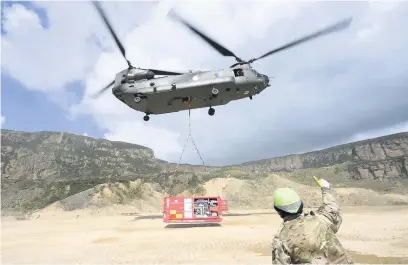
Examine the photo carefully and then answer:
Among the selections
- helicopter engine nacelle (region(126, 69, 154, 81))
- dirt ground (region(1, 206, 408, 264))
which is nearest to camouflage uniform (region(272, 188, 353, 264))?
dirt ground (region(1, 206, 408, 264))

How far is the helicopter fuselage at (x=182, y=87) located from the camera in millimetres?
24281

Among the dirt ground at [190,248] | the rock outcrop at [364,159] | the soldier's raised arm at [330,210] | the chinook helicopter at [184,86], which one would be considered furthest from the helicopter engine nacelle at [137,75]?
the rock outcrop at [364,159]

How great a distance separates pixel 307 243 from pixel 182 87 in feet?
70.2

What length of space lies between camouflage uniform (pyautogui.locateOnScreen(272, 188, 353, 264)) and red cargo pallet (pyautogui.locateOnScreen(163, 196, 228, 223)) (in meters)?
20.7

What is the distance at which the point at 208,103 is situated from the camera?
26.0m

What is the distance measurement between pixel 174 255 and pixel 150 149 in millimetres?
140563

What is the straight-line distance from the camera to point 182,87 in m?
24.2

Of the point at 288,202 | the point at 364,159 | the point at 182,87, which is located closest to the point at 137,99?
the point at 182,87

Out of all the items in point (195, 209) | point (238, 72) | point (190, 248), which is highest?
point (238, 72)

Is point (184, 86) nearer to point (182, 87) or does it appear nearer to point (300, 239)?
point (182, 87)

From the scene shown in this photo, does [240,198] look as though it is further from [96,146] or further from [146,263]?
[96,146]

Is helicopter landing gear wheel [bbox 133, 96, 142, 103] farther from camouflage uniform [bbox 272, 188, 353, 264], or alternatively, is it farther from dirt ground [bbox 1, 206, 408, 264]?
camouflage uniform [bbox 272, 188, 353, 264]

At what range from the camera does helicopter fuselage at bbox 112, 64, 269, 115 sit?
24.3 meters

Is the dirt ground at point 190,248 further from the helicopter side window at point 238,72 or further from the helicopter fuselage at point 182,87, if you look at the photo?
the helicopter side window at point 238,72
